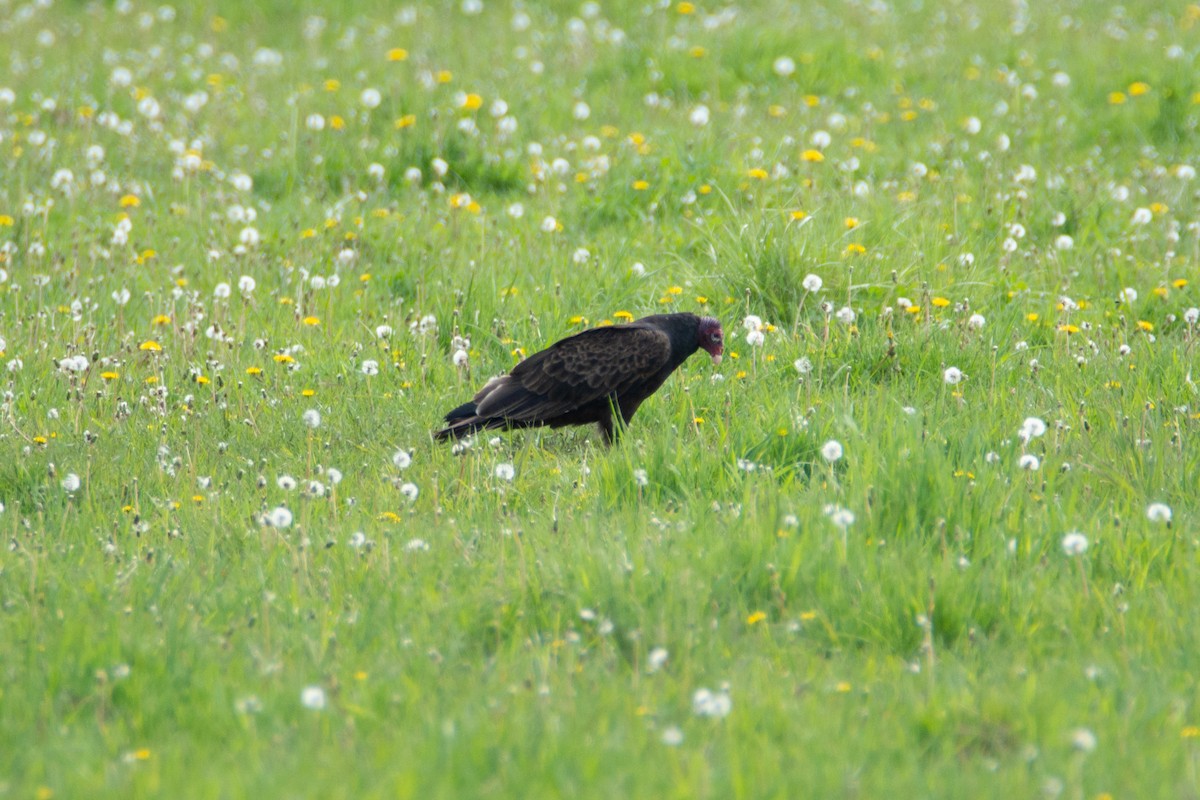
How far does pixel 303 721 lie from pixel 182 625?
66 centimetres

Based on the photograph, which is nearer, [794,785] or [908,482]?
[794,785]

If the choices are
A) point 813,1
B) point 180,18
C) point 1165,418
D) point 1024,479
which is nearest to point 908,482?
point 1024,479

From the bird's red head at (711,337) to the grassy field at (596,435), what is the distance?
15 centimetres

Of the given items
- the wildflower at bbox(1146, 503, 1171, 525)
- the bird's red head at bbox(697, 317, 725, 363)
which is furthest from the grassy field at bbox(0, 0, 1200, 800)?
the bird's red head at bbox(697, 317, 725, 363)

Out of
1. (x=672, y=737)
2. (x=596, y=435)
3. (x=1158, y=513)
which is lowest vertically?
(x=596, y=435)

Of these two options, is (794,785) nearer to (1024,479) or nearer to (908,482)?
(908,482)

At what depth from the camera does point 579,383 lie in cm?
559

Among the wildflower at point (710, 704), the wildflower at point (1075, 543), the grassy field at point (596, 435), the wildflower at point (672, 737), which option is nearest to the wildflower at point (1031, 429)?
the grassy field at point (596, 435)

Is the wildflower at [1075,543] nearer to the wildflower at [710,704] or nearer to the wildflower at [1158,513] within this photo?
the wildflower at [1158,513]

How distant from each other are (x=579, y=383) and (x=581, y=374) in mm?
41

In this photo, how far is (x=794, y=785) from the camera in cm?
298

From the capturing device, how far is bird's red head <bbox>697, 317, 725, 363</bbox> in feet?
19.5

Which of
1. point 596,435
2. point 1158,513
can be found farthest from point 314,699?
point 596,435

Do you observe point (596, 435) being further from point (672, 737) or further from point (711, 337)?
point (672, 737)
